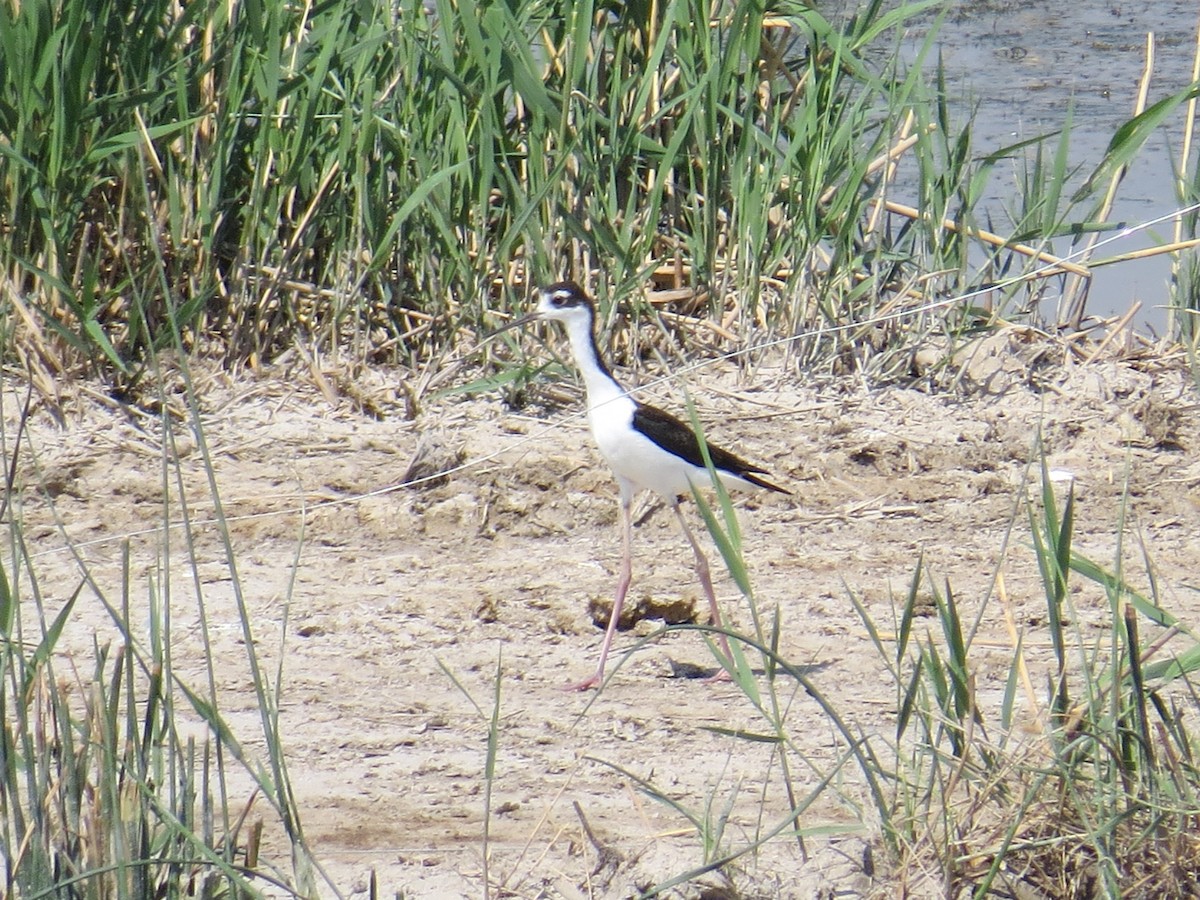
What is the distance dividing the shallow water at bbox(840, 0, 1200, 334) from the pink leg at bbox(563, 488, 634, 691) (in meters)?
2.18

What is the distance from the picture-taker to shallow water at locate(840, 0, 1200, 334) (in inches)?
292

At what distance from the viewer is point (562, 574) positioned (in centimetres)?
460

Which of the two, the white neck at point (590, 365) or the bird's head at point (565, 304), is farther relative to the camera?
the bird's head at point (565, 304)

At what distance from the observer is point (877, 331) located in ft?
18.6

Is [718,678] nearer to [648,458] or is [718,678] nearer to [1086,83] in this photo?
[648,458]

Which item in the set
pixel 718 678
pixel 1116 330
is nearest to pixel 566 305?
pixel 718 678

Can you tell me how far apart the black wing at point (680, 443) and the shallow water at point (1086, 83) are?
2004 mm

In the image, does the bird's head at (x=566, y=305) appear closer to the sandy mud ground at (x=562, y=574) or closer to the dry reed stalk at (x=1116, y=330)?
the sandy mud ground at (x=562, y=574)

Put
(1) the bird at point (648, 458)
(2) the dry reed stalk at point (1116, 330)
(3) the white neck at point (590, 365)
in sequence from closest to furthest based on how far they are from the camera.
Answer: (1) the bird at point (648, 458) < (3) the white neck at point (590, 365) < (2) the dry reed stalk at point (1116, 330)

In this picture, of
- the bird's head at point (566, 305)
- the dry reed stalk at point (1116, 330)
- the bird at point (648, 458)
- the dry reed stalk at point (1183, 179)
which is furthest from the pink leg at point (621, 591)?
the dry reed stalk at point (1183, 179)

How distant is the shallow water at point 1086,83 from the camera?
7.41 meters

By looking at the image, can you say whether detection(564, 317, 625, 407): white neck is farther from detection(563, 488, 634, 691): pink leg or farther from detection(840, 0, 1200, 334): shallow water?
detection(840, 0, 1200, 334): shallow water

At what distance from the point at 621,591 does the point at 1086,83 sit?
6.45 m

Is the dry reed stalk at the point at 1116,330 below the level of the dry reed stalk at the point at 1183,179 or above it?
below
